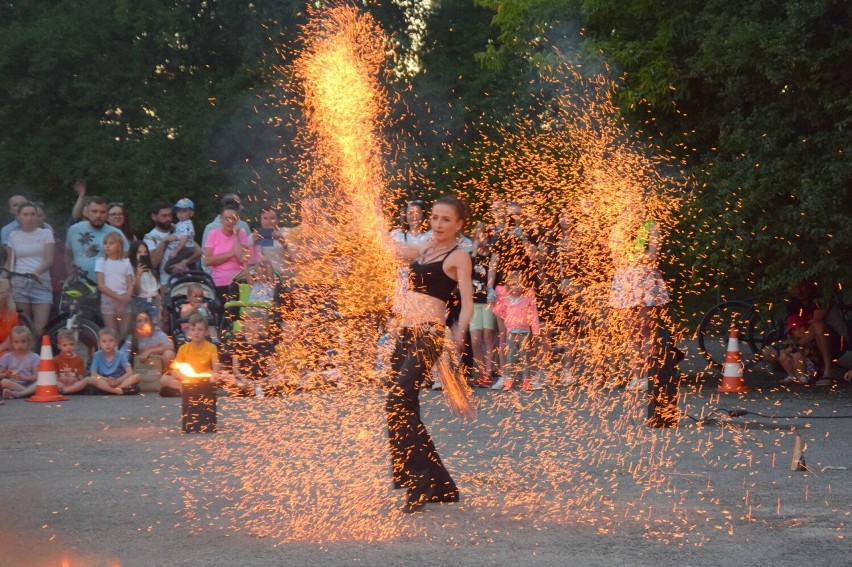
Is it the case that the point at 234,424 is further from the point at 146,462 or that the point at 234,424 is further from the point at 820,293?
the point at 820,293

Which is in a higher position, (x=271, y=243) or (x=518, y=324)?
(x=271, y=243)

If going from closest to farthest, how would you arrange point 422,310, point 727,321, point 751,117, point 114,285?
point 422,310 → point 751,117 → point 114,285 → point 727,321

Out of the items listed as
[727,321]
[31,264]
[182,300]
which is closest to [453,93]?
[727,321]

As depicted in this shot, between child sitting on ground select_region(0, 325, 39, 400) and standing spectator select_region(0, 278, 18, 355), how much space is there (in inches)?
3.7

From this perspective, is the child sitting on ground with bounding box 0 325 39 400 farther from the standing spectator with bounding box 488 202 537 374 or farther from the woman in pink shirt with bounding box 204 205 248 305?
the standing spectator with bounding box 488 202 537 374

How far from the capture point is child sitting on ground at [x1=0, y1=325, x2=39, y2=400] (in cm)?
1355

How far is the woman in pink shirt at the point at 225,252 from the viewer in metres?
15.5

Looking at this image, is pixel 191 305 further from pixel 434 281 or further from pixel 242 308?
pixel 434 281

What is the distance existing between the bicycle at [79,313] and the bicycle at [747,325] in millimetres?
7483

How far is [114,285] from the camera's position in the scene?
1495 cm

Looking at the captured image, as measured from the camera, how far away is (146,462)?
9.27 m

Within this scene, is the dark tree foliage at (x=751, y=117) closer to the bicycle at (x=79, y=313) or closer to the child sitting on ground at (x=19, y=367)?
the bicycle at (x=79, y=313)

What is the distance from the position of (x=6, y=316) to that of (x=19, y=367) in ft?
2.00

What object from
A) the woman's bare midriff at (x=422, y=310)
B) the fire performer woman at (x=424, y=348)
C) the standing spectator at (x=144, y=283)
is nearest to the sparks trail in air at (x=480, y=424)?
the fire performer woman at (x=424, y=348)
